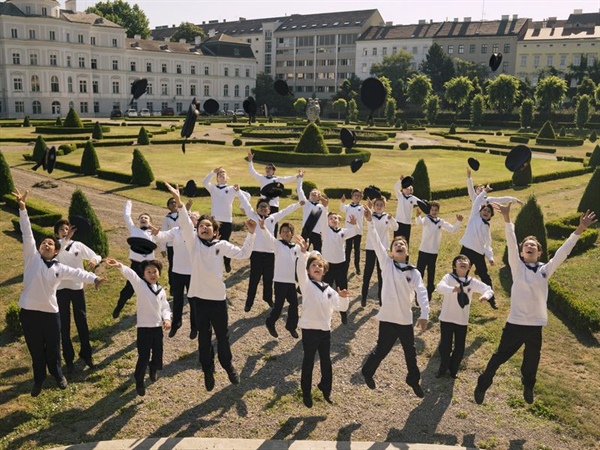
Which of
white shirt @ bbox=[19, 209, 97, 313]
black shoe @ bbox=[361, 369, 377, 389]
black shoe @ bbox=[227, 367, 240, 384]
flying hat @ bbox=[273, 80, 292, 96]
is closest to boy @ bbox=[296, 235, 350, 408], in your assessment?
black shoe @ bbox=[361, 369, 377, 389]

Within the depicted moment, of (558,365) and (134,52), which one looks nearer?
(558,365)

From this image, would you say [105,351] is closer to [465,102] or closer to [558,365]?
[558,365]

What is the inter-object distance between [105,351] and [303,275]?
11.7 feet

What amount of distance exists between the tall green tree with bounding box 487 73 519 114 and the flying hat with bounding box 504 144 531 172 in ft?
200

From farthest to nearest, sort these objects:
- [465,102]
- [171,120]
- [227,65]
Result: [227,65] < [465,102] < [171,120]

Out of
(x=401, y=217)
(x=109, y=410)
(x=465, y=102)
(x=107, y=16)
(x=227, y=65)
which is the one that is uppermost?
(x=107, y=16)

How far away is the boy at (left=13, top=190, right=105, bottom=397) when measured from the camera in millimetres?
6996

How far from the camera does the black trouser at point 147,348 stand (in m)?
7.08

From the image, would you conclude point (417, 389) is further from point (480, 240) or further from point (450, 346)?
point (480, 240)

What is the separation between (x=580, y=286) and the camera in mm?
12094

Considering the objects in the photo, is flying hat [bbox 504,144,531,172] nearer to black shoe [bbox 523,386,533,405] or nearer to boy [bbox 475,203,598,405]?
boy [bbox 475,203,598,405]

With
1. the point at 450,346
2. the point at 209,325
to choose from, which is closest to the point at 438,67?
the point at 450,346

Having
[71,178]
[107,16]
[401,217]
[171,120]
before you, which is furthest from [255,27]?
[401,217]

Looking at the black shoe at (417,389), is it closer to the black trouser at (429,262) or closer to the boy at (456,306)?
the boy at (456,306)
